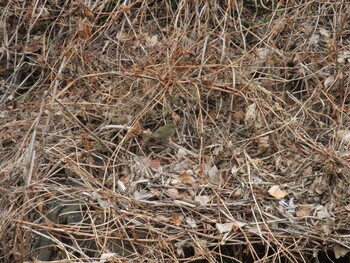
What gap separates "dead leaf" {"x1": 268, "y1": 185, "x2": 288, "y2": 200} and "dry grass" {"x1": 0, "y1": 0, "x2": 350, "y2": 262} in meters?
0.02

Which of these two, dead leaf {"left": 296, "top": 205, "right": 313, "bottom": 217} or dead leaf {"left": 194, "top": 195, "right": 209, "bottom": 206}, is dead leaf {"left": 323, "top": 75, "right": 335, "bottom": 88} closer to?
dead leaf {"left": 296, "top": 205, "right": 313, "bottom": 217}

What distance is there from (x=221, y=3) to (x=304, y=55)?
2.49ft

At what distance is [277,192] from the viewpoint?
400 cm

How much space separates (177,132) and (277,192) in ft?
2.49

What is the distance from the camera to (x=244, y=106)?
4562 millimetres

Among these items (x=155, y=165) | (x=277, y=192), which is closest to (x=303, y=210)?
(x=277, y=192)

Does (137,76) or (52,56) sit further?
(52,56)

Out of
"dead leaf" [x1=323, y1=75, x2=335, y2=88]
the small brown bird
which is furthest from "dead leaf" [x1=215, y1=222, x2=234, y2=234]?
"dead leaf" [x1=323, y1=75, x2=335, y2=88]

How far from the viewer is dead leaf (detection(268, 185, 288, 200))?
A: 3975mm

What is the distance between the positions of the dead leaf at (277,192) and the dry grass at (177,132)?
0.6 inches

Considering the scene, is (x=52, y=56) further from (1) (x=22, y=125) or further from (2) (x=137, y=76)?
(2) (x=137, y=76)

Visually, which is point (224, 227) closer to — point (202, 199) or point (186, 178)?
point (202, 199)

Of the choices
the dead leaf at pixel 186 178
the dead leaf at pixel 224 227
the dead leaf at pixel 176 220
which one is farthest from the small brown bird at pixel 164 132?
the dead leaf at pixel 224 227

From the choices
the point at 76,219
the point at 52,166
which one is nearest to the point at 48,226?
the point at 76,219
